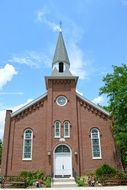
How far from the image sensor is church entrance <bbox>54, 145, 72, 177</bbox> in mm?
23797

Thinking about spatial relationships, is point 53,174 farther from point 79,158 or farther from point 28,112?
point 28,112

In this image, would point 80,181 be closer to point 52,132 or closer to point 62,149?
point 62,149

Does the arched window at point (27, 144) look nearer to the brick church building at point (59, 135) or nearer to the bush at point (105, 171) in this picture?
the brick church building at point (59, 135)

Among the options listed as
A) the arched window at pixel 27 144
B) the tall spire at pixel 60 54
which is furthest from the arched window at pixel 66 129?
the tall spire at pixel 60 54

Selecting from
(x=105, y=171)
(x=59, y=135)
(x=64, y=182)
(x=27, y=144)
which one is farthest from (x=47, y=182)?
(x=105, y=171)

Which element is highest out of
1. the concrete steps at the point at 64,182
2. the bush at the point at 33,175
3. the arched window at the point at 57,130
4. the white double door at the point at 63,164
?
the arched window at the point at 57,130

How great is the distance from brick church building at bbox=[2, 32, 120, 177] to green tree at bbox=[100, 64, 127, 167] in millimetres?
1260

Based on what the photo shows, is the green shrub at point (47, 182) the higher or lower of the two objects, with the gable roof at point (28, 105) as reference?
lower

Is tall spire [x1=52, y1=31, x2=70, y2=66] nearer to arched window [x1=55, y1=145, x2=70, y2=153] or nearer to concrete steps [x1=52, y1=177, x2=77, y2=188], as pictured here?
arched window [x1=55, y1=145, x2=70, y2=153]

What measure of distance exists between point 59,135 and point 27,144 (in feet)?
11.3

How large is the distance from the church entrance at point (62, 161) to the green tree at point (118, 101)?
526 centimetres

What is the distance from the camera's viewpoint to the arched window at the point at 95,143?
24.8 metres

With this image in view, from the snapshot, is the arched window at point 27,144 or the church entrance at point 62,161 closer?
the church entrance at point 62,161

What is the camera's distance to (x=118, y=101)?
2464 centimetres
